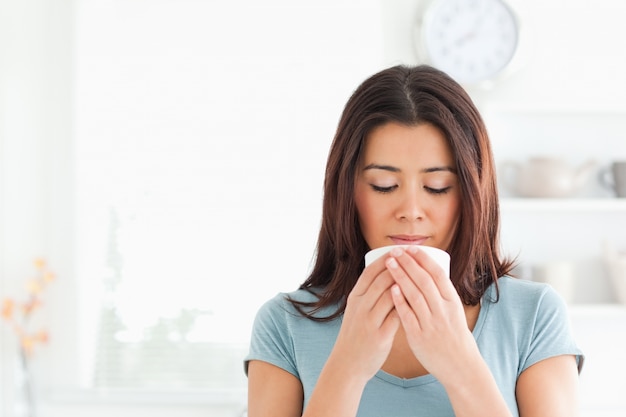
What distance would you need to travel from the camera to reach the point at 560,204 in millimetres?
2684

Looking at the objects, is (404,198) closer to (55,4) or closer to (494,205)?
(494,205)

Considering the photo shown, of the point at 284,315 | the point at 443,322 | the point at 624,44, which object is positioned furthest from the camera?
the point at 624,44

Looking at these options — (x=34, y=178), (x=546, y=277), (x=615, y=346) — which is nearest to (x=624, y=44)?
(x=546, y=277)

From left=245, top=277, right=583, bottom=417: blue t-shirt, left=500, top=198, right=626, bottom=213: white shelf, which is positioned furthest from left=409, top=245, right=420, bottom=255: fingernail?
left=500, top=198, right=626, bottom=213: white shelf

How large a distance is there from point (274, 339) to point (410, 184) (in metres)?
0.37

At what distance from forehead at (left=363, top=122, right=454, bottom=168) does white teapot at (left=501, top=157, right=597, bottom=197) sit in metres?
1.54

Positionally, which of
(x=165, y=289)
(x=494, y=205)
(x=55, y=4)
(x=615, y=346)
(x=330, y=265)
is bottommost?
(x=615, y=346)

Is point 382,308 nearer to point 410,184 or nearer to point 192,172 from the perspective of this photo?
point 410,184

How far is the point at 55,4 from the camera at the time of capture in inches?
120

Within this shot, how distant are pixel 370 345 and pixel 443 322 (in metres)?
0.11

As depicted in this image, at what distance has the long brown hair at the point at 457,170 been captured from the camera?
1273 millimetres

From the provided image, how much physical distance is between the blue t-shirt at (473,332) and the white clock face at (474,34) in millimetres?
1588

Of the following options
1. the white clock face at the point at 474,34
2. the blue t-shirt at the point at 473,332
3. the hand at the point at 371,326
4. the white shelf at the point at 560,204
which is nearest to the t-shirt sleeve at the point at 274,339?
the blue t-shirt at the point at 473,332

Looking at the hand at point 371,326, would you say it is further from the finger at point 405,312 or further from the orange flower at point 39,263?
the orange flower at point 39,263
